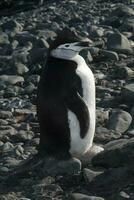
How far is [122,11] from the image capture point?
9.55 metres

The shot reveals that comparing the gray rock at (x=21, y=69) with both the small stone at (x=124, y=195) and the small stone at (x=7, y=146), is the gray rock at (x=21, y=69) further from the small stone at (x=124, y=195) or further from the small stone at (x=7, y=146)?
the small stone at (x=124, y=195)

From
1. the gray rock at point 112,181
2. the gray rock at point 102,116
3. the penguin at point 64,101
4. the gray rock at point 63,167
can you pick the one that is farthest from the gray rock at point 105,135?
the gray rock at point 112,181

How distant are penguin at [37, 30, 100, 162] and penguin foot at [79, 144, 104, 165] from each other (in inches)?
1.4

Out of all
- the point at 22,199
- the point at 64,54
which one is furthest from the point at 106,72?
the point at 22,199

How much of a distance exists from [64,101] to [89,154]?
1.28 feet

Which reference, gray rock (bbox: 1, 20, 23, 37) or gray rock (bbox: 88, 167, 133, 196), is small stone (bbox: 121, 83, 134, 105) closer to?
gray rock (bbox: 88, 167, 133, 196)

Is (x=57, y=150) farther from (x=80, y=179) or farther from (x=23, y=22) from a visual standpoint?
(x=23, y=22)

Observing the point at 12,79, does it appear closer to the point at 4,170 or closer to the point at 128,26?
the point at 128,26

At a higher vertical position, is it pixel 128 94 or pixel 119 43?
pixel 128 94

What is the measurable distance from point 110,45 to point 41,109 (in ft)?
10.3

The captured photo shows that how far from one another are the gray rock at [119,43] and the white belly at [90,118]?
Result: 285 cm

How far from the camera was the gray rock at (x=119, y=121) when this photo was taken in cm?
508

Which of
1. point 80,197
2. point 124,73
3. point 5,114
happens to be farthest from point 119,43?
point 80,197

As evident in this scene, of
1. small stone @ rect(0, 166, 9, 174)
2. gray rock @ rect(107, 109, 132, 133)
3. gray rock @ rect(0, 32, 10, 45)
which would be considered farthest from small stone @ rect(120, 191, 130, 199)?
gray rock @ rect(0, 32, 10, 45)
